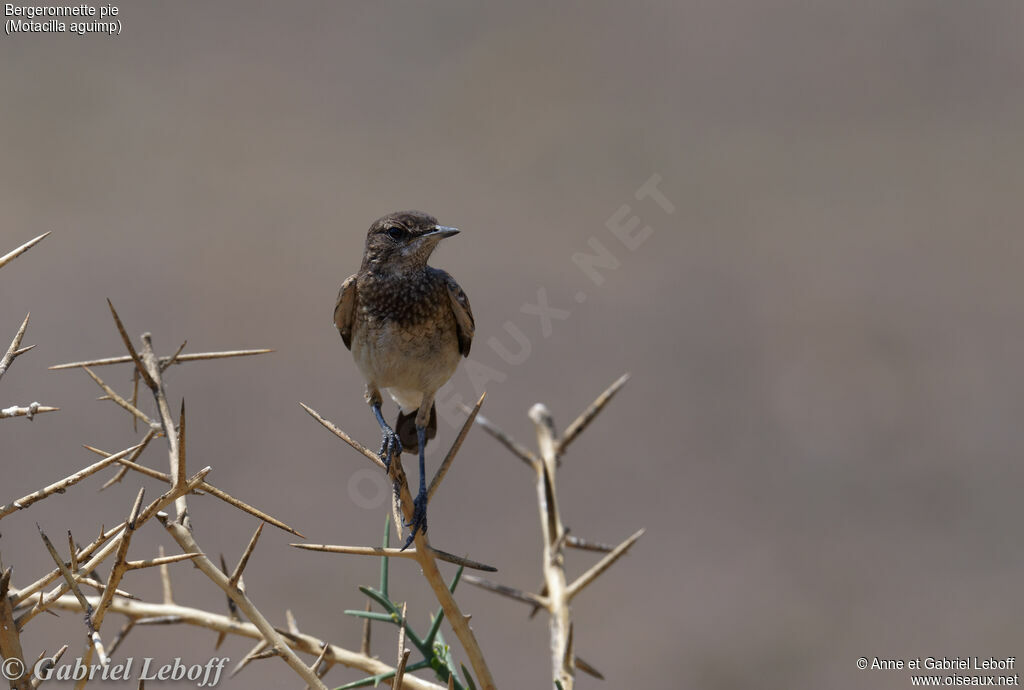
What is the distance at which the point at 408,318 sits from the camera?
3822 millimetres

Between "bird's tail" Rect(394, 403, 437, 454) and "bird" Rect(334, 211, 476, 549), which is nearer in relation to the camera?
"bird" Rect(334, 211, 476, 549)

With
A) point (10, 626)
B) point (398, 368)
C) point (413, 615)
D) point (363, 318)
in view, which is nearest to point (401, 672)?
point (10, 626)

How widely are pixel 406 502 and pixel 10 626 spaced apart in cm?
100

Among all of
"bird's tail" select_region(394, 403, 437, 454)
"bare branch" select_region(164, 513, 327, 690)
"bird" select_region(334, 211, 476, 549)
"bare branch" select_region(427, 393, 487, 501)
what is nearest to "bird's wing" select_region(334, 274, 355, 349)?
"bird" select_region(334, 211, 476, 549)

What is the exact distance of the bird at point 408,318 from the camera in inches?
150

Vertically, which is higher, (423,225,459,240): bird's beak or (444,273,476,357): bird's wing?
(423,225,459,240): bird's beak

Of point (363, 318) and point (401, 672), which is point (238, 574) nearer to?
point (401, 672)

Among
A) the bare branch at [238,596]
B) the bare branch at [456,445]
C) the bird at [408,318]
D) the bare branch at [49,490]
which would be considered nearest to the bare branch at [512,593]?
the bare branch at [456,445]

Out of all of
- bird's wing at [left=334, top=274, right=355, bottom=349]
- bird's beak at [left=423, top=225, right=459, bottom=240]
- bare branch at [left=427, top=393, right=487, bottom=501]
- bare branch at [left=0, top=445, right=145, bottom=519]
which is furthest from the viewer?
bird's wing at [left=334, top=274, right=355, bottom=349]

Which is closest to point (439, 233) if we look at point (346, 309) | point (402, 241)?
point (402, 241)

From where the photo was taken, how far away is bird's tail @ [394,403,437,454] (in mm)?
4027

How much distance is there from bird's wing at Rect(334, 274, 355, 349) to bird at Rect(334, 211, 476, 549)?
0.01 meters

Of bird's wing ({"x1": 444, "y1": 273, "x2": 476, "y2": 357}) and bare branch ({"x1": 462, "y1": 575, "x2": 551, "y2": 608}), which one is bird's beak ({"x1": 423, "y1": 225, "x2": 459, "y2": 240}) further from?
bare branch ({"x1": 462, "y1": 575, "x2": 551, "y2": 608})

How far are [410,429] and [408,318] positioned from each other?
1.68 ft
